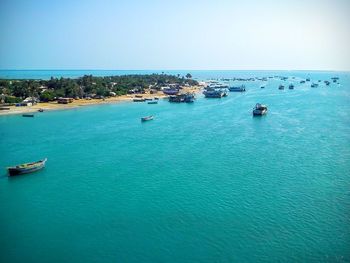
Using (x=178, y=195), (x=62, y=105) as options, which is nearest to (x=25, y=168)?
(x=178, y=195)

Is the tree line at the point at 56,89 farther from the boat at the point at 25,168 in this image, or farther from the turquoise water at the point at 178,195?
the boat at the point at 25,168

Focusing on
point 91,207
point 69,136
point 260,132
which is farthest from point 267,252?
point 69,136

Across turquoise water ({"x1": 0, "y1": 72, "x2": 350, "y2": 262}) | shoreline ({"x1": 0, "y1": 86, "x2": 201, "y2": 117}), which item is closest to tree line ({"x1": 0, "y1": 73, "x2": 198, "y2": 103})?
shoreline ({"x1": 0, "y1": 86, "x2": 201, "y2": 117})

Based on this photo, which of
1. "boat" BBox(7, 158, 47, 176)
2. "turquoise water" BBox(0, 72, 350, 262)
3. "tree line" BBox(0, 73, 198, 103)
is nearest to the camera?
"turquoise water" BBox(0, 72, 350, 262)

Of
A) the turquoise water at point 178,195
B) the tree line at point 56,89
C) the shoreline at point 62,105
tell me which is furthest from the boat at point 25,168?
the tree line at point 56,89

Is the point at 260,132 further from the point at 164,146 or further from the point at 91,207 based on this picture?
the point at 91,207

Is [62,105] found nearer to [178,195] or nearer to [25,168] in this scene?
[25,168]

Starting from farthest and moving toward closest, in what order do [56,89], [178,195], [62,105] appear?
[56,89], [62,105], [178,195]

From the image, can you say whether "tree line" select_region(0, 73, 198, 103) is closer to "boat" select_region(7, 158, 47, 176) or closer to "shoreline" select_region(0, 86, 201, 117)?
"shoreline" select_region(0, 86, 201, 117)
